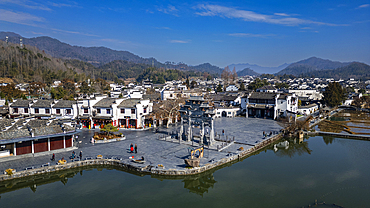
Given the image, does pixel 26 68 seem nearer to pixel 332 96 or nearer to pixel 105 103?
pixel 105 103

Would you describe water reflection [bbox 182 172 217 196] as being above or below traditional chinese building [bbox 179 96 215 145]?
below

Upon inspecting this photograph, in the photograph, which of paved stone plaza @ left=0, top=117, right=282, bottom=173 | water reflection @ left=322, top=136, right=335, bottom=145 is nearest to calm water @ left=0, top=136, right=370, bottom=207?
paved stone plaza @ left=0, top=117, right=282, bottom=173

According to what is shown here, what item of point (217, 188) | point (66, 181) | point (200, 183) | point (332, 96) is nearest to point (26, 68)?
point (66, 181)

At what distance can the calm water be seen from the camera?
18.2 metres

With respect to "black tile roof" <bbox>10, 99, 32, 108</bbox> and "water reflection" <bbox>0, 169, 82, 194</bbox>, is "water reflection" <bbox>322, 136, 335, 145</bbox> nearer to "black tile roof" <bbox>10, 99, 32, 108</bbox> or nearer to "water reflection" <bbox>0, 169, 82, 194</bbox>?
"water reflection" <bbox>0, 169, 82, 194</bbox>

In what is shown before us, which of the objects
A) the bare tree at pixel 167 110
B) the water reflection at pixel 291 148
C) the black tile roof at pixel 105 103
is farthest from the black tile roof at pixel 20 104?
the water reflection at pixel 291 148

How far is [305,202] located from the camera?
59.6 feet

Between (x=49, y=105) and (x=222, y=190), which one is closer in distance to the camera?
(x=222, y=190)

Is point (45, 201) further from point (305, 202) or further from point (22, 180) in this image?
point (305, 202)

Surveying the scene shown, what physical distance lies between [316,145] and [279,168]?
13.9 meters

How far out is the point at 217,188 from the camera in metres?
20.8

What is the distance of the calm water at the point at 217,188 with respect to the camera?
18250 millimetres

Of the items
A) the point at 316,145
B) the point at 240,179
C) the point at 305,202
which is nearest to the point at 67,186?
the point at 240,179

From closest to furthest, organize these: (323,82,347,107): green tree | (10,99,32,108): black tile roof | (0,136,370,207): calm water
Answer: (0,136,370,207): calm water
(10,99,32,108): black tile roof
(323,82,347,107): green tree
